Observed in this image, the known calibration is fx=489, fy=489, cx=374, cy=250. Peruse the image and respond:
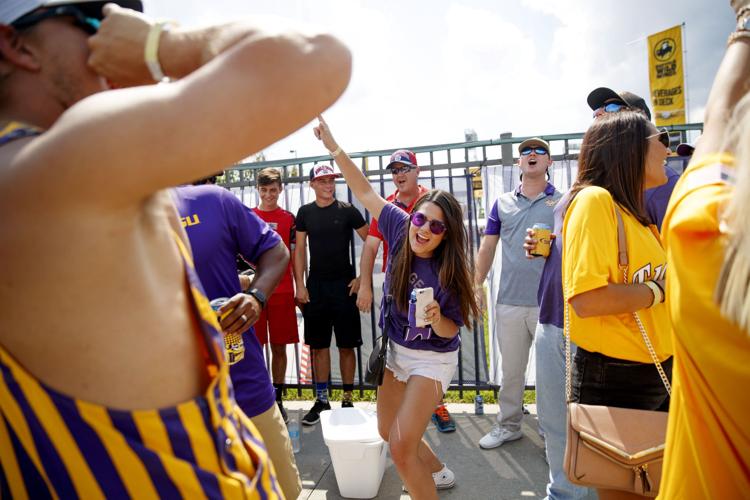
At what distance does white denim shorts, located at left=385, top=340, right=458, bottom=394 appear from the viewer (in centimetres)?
287

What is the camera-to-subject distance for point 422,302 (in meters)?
2.82

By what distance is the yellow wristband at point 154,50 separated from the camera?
879mm

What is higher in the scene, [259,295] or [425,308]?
[259,295]

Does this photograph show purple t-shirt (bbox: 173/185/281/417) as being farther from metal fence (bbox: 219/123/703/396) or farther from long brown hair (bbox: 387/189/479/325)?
metal fence (bbox: 219/123/703/396)

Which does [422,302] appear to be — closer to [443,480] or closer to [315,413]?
[443,480]

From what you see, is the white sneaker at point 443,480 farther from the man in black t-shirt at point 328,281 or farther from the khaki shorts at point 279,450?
the man in black t-shirt at point 328,281

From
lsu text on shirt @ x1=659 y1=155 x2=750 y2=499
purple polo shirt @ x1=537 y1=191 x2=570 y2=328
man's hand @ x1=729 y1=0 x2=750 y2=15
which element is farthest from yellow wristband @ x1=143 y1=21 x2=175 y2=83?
purple polo shirt @ x1=537 y1=191 x2=570 y2=328

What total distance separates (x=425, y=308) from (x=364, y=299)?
6.28ft

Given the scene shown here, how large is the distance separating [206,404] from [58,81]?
0.68 m

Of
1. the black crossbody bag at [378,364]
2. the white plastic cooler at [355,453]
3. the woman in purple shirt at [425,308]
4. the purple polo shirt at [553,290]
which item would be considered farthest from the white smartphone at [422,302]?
the white plastic cooler at [355,453]

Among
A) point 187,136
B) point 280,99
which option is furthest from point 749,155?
point 187,136

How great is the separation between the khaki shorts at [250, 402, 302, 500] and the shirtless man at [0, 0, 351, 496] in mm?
1374

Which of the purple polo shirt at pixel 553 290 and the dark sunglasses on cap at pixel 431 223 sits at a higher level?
the dark sunglasses on cap at pixel 431 223

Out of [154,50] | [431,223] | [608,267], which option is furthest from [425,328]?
[154,50]
